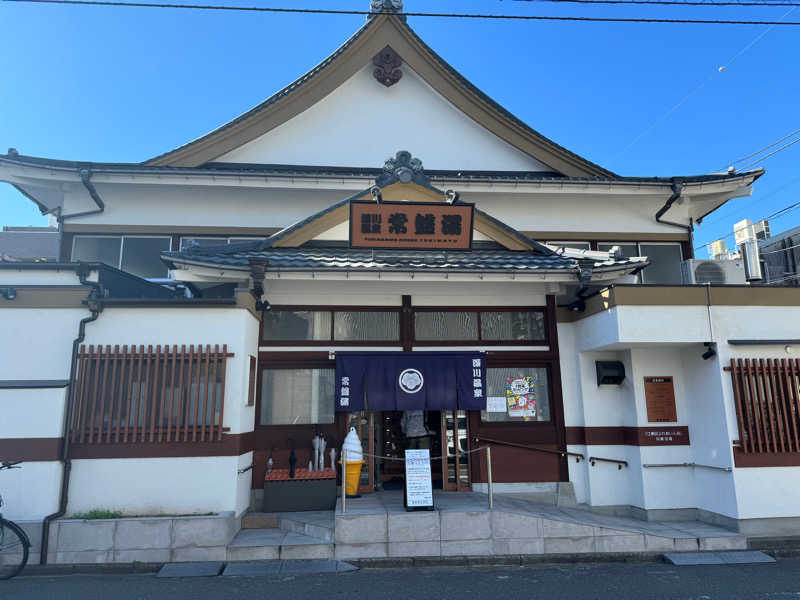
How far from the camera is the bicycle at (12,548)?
654 centimetres

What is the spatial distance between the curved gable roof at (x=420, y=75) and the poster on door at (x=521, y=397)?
5.37 m

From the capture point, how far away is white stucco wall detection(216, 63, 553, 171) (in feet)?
38.5

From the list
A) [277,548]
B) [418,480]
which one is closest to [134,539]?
[277,548]

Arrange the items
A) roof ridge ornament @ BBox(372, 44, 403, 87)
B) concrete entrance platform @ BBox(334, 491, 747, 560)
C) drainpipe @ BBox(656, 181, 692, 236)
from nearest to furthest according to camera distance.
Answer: concrete entrance platform @ BBox(334, 491, 747, 560) → drainpipe @ BBox(656, 181, 692, 236) → roof ridge ornament @ BBox(372, 44, 403, 87)

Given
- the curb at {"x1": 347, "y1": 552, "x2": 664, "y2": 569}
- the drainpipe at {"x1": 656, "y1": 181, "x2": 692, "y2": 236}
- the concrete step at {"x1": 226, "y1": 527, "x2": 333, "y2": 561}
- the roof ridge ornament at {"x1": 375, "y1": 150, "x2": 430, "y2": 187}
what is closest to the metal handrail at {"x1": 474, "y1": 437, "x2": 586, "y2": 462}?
the curb at {"x1": 347, "y1": 552, "x2": 664, "y2": 569}

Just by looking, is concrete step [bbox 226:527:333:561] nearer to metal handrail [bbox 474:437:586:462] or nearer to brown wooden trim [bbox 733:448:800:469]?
metal handrail [bbox 474:437:586:462]

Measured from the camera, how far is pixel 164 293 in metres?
10.5

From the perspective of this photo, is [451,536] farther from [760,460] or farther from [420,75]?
[420,75]

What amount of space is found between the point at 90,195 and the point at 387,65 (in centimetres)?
748

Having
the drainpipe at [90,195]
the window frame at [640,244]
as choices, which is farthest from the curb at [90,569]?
the window frame at [640,244]

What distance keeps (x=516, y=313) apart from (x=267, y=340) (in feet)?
16.5

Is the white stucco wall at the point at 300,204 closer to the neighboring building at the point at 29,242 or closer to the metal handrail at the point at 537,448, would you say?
the metal handrail at the point at 537,448

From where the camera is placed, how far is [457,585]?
20.9 ft

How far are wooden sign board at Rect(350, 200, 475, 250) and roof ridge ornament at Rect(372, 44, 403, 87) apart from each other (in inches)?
184
